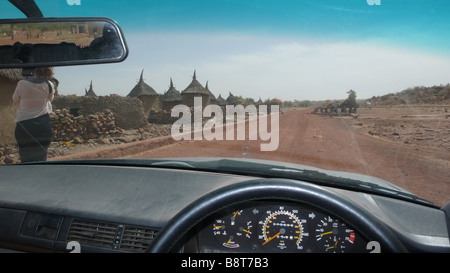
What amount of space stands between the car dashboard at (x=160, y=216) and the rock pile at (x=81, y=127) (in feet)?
5.44

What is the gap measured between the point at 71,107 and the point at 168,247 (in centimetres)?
430

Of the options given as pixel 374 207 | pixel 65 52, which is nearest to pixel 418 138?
pixel 374 207

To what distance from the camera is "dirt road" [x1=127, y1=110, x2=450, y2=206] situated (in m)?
3.36

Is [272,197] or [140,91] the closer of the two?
[272,197]

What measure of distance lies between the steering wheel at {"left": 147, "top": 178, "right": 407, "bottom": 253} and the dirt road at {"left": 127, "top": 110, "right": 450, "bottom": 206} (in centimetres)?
196

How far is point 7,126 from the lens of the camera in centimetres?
421

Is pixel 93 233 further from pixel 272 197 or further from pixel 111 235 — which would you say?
pixel 272 197

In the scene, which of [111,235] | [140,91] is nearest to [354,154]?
[140,91]

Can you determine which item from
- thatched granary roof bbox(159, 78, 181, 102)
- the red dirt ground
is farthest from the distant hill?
thatched granary roof bbox(159, 78, 181, 102)

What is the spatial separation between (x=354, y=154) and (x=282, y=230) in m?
3.89

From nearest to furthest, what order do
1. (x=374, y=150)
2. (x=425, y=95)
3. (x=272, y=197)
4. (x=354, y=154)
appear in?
(x=272, y=197), (x=425, y=95), (x=374, y=150), (x=354, y=154)

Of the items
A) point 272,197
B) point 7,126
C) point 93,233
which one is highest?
point 7,126

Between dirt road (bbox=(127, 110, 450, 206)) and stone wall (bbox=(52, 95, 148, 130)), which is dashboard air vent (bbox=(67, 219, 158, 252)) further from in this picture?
stone wall (bbox=(52, 95, 148, 130))
